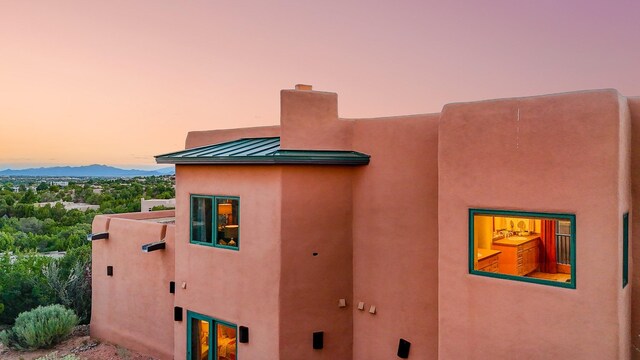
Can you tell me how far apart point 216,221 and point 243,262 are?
3.98 feet

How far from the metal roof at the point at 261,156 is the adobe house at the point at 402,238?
46 mm

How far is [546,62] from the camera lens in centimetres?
1725

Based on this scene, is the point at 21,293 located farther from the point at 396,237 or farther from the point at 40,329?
the point at 396,237

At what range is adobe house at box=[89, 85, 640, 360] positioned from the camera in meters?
6.05

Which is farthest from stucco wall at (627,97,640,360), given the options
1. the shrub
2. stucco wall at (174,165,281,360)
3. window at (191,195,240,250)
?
the shrub

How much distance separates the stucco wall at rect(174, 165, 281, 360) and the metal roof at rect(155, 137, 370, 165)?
0.29 meters

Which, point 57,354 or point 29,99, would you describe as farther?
point 29,99

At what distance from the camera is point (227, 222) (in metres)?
9.65

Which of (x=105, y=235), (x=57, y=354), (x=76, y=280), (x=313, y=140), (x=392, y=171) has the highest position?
(x=313, y=140)

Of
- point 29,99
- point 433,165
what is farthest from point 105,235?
point 29,99

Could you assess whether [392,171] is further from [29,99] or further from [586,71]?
[29,99]

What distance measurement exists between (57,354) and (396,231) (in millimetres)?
11314

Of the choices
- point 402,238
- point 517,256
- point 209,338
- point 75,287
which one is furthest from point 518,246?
point 75,287

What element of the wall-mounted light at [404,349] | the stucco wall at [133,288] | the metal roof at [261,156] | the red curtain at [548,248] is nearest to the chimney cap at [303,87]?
the metal roof at [261,156]
